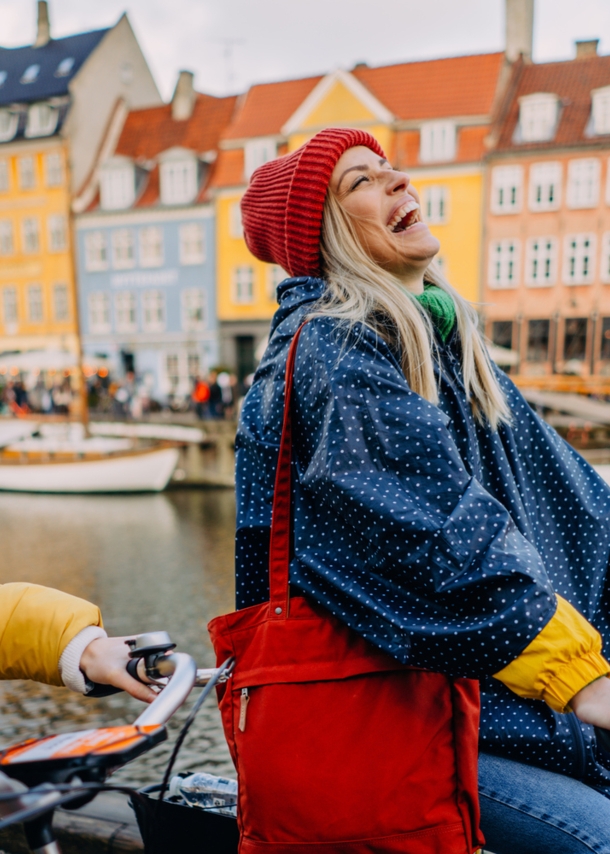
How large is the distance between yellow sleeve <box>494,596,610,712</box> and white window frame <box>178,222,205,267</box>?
102ft

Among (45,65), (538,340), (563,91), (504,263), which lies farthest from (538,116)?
(45,65)

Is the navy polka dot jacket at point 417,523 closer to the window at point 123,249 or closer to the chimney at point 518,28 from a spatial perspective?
the chimney at point 518,28

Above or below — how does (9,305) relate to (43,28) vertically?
below

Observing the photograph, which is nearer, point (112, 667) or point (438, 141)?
point (112, 667)

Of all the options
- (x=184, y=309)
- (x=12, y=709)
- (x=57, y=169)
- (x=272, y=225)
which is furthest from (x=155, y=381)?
(x=272, y=225)

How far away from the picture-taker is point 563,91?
27078 mm

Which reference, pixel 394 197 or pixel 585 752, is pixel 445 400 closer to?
pixel 394 197

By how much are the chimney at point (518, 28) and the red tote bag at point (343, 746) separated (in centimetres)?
3100

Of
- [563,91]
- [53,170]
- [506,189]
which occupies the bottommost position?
[506,189]

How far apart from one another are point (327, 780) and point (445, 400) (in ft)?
2.00

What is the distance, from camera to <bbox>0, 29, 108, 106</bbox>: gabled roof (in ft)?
109

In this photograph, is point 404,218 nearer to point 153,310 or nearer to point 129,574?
point 129,574

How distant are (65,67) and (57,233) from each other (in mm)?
7112

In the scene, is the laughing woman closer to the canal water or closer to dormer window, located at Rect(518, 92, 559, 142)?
the canal water
